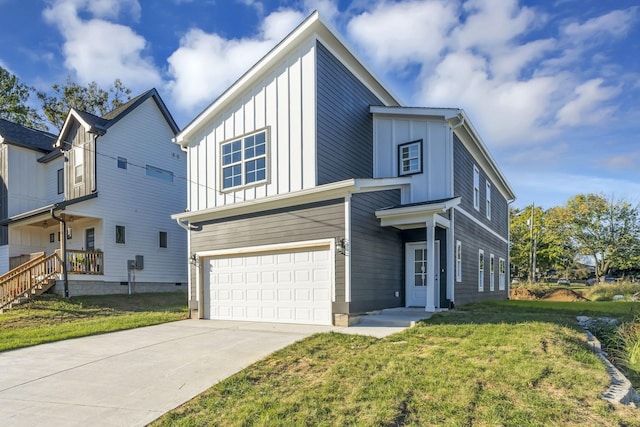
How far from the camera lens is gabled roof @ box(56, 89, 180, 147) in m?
16.5

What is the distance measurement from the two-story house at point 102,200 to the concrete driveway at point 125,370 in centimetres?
860

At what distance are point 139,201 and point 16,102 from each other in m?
18.1

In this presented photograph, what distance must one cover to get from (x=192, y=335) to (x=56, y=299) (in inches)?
343

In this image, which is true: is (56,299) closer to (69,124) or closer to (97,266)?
(97,266)

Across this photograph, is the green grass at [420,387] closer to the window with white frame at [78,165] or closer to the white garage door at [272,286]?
the white garage door at [272,286]

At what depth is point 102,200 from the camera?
16438 millimetres

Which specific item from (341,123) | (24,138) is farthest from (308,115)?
(24,138)

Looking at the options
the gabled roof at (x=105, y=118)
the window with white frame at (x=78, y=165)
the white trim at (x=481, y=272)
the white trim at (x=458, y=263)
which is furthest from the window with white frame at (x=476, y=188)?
the window with white frame at (x=78, y=165)

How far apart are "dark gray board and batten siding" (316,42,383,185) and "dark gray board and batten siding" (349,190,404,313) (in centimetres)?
116

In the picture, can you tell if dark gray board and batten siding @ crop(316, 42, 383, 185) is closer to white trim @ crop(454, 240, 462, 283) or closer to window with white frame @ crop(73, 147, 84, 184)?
white trim @ crop(454, 240, 462, 283)

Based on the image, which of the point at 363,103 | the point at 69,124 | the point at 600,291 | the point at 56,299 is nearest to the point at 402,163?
the point at 363,103

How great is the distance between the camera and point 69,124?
17.6 m

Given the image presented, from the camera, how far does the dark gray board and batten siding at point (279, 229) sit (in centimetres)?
909

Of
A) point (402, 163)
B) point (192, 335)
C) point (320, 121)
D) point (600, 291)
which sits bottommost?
point (600, 291)
